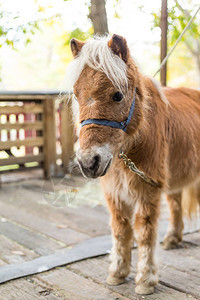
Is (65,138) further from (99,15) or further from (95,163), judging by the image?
(95,163)

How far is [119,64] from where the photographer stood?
226 centimetres

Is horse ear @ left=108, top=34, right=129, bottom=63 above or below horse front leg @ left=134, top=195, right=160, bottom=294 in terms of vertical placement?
above

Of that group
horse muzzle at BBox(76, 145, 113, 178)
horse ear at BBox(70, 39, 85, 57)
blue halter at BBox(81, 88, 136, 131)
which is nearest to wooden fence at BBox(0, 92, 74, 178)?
horse ear at BBox(70, 39, 85, 57)

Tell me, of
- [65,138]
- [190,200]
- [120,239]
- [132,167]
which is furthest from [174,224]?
[65,138]

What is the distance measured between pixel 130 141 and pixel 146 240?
76cm

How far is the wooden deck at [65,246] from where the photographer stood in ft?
8.72

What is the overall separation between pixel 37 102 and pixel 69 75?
168 inches

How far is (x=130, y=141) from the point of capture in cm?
247

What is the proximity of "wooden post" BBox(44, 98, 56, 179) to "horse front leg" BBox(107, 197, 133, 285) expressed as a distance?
370cm

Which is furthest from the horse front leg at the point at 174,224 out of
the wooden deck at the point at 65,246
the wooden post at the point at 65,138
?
the wooden post at the point at 65,138

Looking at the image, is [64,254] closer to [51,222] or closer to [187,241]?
[51,222]

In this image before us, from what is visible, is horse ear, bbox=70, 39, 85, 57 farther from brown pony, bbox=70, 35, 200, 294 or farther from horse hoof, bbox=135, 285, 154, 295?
horse hoof, bbox=135, 285, 154, 295

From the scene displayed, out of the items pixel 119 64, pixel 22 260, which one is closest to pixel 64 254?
pixel 22 260

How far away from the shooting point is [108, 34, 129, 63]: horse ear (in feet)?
7.37
